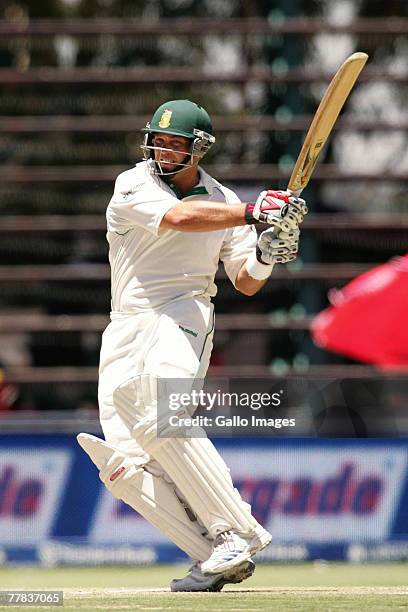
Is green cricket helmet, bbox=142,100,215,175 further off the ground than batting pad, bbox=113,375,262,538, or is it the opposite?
green cricket helmet, bbox=142,100,215,175

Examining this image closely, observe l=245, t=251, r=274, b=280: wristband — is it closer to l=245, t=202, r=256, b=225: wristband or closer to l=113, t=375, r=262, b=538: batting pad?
l=245, t=202, r=256, b=225: wristband

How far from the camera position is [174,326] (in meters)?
5.18

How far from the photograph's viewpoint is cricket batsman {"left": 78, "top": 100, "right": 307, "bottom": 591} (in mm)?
5062

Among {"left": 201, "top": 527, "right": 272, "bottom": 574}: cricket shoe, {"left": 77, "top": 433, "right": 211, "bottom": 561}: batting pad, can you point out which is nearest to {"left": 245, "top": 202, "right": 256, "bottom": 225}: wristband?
{"left": 77, "top": 433, "right": 211, "bottom": 561}: batting pad

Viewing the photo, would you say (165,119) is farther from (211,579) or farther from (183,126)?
(211,579)

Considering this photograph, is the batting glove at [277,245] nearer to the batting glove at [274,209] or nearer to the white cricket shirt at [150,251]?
the batting glove at [274,209]

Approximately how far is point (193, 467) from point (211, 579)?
0.38 m

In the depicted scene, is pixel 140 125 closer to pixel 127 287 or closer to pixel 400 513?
pixel 400 513

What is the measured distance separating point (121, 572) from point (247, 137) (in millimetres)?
5286

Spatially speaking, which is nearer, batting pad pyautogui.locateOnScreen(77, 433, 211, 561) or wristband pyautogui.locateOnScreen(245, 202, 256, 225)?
wristband pyautogui.locateOnScreen(245, 202, 256, 225)

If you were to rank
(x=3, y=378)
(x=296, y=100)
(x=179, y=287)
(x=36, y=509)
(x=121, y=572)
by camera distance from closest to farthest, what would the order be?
(x=179, y=287)
(x=121, y=572)
(x=36, y=509)
(x=3, y=378)
(x=296, y=100)

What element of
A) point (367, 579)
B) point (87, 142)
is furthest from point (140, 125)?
point (367, 579)

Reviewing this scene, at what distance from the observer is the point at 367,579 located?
661cm

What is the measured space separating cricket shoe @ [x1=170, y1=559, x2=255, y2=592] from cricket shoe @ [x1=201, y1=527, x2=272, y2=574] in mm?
28
